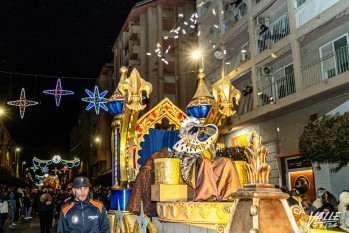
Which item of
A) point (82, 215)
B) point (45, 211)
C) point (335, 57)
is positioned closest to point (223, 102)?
point (82, 215)

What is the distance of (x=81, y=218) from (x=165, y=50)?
108 feet

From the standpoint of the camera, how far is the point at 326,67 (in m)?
17.2

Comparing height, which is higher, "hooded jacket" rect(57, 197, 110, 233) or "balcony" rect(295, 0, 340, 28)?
"balcony" rect(295, 0, 340, 28)

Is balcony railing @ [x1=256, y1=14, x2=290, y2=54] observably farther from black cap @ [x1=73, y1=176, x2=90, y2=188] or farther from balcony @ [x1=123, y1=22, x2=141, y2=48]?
balcony @ [x1=123, y1=22, x2=141, y2=48]

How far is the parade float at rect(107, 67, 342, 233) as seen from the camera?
3301mm

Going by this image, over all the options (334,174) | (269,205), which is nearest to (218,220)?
(269,205)

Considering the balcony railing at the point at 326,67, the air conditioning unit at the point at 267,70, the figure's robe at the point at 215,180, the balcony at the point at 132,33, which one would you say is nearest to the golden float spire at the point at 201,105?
the figure's robe at the point at 215,180

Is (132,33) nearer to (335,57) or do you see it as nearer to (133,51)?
(133,51)

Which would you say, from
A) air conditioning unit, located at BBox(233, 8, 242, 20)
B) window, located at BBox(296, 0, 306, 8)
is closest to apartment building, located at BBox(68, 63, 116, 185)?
air conditioning unit, located at BBox(233, 8, 242, 20)

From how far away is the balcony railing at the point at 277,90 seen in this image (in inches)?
752

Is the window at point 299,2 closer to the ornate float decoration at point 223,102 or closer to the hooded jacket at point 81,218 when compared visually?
the ornate float decoration at point 223,102

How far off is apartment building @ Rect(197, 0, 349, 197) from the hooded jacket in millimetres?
10797

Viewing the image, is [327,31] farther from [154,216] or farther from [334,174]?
[154,216]

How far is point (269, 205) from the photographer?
324cm
